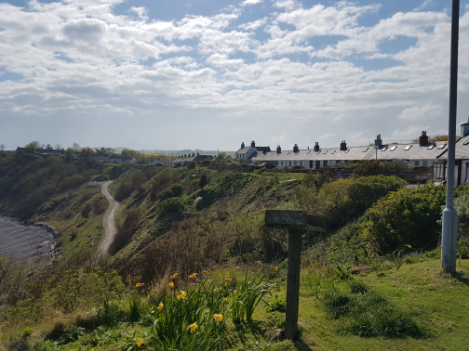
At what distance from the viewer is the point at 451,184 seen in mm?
6242

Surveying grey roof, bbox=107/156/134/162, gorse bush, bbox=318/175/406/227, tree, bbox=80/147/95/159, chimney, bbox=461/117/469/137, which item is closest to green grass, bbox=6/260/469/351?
gorse bush, bbox=318/175/406/227

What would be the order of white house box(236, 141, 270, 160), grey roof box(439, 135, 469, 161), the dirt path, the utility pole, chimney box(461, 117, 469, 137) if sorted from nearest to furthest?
the utility pole, grey roof box(439, 135, 469, 161), chimney box(461, 117, 469, 137), the dirt path, white house box(236, 141, 270, 160)

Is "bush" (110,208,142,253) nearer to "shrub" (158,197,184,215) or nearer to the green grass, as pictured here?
"shrub" (158,197,184,215)

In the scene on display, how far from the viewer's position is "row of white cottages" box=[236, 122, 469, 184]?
26.2 m

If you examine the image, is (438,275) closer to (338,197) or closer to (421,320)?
(421,320)

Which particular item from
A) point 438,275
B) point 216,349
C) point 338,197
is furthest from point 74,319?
point 338,197

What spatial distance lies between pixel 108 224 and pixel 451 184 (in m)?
43.6

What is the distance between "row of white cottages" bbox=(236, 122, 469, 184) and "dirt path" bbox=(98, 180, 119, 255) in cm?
2745

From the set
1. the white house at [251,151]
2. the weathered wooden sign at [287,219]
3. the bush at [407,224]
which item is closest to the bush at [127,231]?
the bush at [407,224]

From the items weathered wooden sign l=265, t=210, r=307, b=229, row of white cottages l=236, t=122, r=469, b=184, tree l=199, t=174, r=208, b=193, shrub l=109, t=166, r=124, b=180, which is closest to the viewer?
weathered wooden sign l=265, t=210, r=307, b=229

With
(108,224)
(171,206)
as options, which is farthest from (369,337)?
(108,224)

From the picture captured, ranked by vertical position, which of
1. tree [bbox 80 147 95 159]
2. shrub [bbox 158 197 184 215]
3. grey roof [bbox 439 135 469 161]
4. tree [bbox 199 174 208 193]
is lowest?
shrub [bbox 158 197 184 215]

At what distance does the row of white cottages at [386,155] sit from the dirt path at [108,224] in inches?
1081

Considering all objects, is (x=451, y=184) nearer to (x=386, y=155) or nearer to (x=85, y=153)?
(x=386, y=155)
